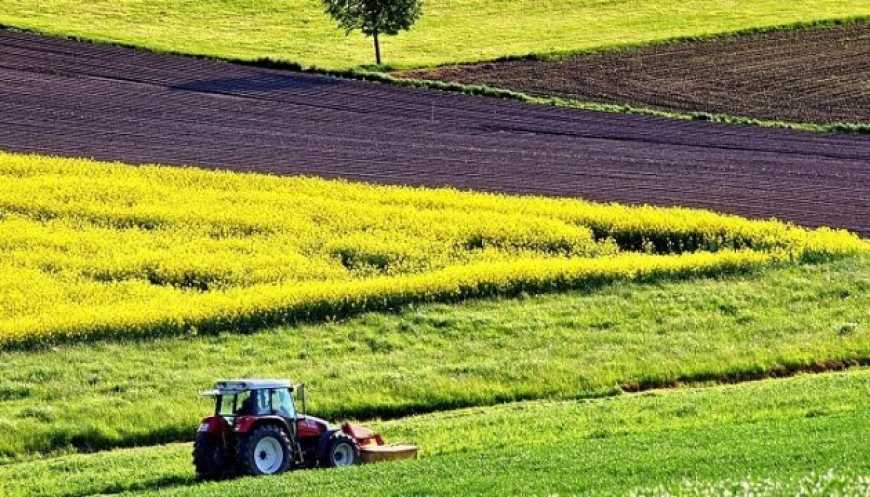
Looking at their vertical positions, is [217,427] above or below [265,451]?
above

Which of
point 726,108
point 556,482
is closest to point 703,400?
point 556,482

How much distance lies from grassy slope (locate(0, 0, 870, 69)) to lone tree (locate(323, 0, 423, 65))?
1149mm

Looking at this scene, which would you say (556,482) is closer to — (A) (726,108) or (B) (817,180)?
(B) (817,180)

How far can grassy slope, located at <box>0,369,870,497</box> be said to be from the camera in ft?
67.2

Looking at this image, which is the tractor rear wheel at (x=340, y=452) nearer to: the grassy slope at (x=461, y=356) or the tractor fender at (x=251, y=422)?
the tractor fender at (x=251, y=422)

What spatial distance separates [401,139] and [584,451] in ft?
100

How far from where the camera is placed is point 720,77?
6366 cm

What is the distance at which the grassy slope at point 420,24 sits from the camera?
66500mm

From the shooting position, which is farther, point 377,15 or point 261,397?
point 377,15

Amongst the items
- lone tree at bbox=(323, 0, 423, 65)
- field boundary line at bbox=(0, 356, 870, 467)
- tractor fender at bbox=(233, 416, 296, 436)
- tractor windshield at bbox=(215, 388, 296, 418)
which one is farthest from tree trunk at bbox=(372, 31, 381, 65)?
tractor fender at bbox=(233, 416, 296, 436)

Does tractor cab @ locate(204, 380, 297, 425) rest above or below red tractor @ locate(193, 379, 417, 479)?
above

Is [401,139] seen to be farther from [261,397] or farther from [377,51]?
[261,397]

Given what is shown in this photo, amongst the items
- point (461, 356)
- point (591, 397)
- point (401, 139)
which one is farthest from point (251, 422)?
point (401, 139)

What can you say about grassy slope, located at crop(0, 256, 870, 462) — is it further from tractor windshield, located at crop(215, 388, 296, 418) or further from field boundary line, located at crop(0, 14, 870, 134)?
field boundary line, located at crop(0, 14, 870, 134)
